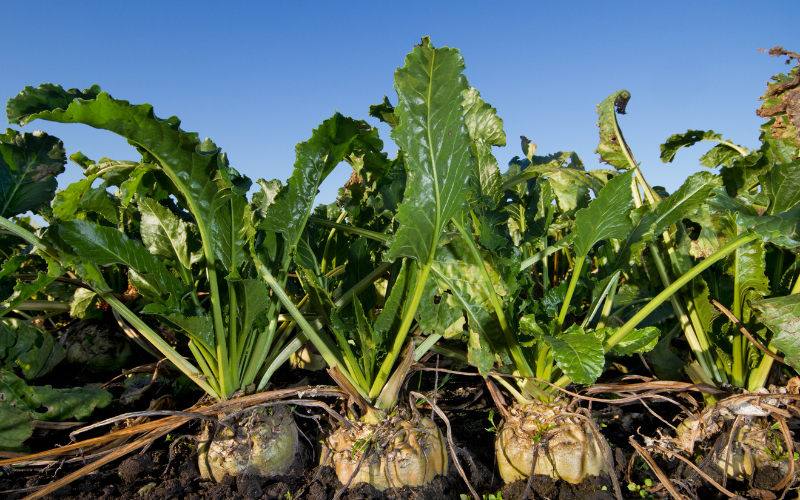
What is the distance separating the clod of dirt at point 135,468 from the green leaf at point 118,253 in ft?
1.89

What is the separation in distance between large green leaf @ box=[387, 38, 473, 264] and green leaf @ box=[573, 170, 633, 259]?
1.23ft

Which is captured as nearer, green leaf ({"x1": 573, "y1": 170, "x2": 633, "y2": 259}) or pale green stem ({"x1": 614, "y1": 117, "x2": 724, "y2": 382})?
green leaf ({"x1": 573, "y1": 170, "x2": 633, "y2": 259})

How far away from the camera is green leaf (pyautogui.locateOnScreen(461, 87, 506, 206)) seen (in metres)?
1.45

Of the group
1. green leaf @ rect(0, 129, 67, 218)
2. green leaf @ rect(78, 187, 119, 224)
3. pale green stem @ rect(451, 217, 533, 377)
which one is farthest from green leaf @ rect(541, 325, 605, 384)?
green leaf @ rect(0, 129, 67, 218)

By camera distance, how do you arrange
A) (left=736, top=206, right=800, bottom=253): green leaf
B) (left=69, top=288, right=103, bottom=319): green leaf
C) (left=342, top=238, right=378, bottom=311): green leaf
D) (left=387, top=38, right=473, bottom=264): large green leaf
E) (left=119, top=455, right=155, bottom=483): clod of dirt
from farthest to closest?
(left=69, top=288, right=103, bottom=319): green leaf → (left=342, top=238, right=378, bottom=311): green leaf → (left=119, top=455, right=155, bottom=483): clod of dirt → (left=736, top=206, right=800, bottom=253): green leaf → (left=387, top=38, right=473, bottom=264): large green leaf

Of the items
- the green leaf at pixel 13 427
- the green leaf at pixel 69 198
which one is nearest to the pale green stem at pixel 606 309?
the green leaf at pixel 69 198

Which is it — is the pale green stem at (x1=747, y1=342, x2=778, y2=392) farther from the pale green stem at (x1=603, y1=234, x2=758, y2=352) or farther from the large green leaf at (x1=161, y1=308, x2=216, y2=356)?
the large green leaf at (x1=161, y1=308, x2=216, y2=356)

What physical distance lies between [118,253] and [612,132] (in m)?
1.81

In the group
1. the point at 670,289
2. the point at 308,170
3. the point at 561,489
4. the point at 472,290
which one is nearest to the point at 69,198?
the point at 308,170

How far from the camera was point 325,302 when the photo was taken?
4.79ft

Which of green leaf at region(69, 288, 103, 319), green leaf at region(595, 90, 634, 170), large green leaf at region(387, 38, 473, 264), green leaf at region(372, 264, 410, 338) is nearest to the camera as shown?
large green leaf at region(387, 38, 473, 264)

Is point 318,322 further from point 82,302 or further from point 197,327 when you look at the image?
point 82,302

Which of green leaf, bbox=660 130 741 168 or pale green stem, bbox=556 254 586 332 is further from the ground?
green leaf, bbox=660 130 741 168

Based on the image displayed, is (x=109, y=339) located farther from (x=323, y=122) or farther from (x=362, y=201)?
(x=323, y=122)
